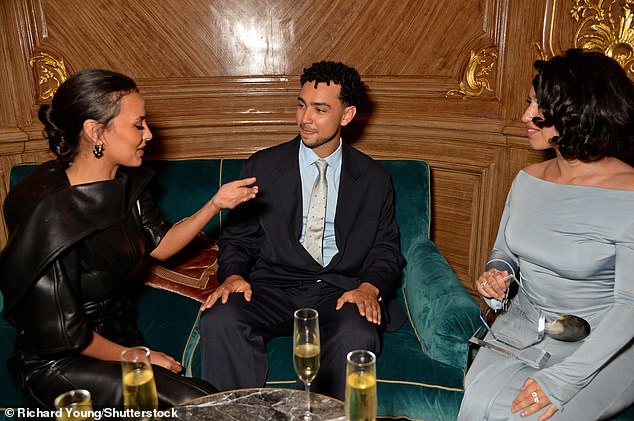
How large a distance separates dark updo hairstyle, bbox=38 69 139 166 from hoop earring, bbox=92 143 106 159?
67 mm

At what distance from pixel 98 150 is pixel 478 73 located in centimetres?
215

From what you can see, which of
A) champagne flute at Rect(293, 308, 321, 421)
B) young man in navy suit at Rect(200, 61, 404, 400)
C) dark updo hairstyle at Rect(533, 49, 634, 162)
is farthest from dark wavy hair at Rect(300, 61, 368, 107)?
champagne flute at Rect(293, 308, 321, 421)

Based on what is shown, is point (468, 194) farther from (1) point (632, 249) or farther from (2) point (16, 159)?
(2) point (16, 159)

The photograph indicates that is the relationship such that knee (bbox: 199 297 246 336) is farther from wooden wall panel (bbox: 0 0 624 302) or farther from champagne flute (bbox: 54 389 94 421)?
wooden wall panel (bbox: 0 0 624 302)

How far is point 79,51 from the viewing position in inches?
133

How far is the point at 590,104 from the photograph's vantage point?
6.89ft

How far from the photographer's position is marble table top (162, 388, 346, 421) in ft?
5.75

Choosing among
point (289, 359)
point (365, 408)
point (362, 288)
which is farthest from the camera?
point (362, 288)

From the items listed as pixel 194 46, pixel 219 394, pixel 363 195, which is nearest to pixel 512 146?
pixel 363 195

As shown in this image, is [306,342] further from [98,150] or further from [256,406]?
[98,150]

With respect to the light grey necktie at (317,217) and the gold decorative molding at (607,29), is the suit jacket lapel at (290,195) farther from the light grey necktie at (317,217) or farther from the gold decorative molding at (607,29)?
the gold decorative molding at (607,29)

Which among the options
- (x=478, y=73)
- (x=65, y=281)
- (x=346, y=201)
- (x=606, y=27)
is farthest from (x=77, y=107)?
(x=606, y=27)

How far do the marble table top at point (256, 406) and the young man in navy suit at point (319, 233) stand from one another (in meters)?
0.61

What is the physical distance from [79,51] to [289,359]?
2.10 metres
